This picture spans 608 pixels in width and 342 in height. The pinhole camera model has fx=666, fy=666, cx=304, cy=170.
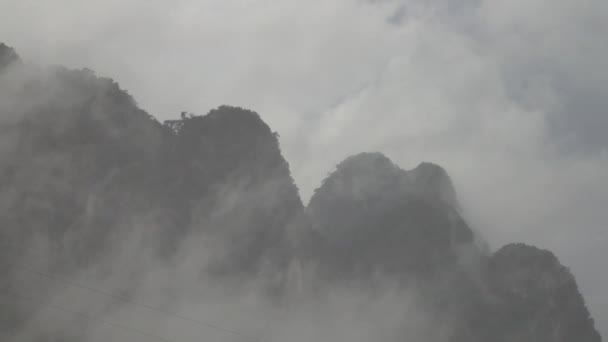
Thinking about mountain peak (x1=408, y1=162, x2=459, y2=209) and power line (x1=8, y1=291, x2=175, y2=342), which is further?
mountain peak (x1=408, y1=162, x2=459, y2=209)

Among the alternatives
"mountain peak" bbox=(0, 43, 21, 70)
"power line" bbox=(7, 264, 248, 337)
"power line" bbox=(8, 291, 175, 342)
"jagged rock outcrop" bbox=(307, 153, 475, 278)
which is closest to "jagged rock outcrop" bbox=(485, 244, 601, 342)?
"jagged rock outcrop" bbox=(307, 153, 475, 278)

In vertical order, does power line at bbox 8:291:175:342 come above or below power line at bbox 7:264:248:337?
below

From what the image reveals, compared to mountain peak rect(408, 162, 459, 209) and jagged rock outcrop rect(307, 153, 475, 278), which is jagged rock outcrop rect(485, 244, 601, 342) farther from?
Result: mountain peak rect(408, 162, 459, 209)

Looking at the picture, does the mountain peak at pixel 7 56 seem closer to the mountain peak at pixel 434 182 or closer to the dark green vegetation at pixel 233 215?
the dark green vegetation at pixel 233 215

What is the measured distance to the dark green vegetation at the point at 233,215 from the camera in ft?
125

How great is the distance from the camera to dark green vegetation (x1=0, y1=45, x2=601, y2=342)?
3825 centimetres

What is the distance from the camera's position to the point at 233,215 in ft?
160

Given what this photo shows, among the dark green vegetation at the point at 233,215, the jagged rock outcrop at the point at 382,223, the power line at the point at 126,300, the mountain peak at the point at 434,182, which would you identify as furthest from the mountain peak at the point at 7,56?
the mountain peak at the point at 434,182

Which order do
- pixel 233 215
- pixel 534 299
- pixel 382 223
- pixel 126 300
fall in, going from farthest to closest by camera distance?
pixel 534 299 → pixel 382 223 → pixel 233 215 → pixel 126 300

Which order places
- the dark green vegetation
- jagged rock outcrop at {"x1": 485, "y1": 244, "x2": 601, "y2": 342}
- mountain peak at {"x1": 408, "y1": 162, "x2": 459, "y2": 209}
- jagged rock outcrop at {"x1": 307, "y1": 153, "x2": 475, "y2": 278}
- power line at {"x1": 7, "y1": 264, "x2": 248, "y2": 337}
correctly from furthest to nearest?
1. mountain peak at {"x1": 408, "y1": 162, "x2": 459, "y2": 209}
2. jagged rock outcrop at {"x1": 485, "y1": 244, "x2": 601, "y2": 342}
3. jagged rock outcrop at {"x1": 307, "y1": 153, "x2": 475, "y2": 278}
4. the dark green vegetation
5. power line at {"x1": 7, "y1": 264, "x2": 248, "y2": 337}

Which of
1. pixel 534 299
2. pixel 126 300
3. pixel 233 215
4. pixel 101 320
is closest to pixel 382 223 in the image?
pixel 534 299

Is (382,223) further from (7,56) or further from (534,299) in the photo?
(7,56)

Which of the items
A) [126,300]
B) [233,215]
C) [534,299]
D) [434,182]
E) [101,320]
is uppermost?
[434,182]

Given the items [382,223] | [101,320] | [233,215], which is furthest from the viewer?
[382,223]
